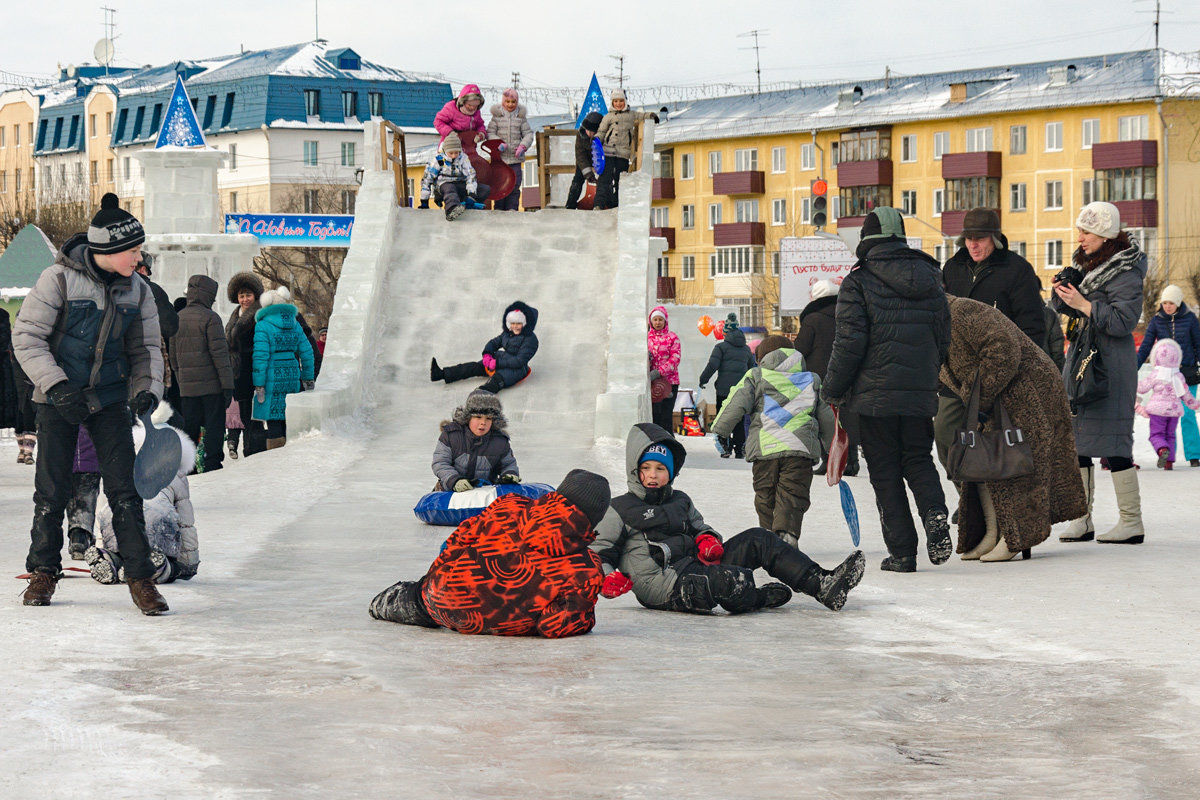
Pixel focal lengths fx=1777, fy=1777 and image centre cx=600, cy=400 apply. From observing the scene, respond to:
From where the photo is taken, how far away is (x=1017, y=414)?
9.02m

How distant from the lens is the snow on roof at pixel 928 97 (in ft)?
225

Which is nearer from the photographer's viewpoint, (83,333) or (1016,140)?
(83,333)

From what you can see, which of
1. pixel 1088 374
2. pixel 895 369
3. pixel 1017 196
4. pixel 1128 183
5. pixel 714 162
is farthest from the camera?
pixel 714 162

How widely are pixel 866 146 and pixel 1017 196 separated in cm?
674

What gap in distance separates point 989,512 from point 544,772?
17.0 feet

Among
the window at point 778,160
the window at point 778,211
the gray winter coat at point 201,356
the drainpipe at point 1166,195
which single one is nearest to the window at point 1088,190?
the drainpipe at point 1166,195

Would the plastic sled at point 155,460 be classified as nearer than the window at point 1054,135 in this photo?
Yes

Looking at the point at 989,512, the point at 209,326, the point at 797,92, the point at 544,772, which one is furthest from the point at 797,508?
the point at 797,92

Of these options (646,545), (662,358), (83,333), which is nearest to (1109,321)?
(646,545)

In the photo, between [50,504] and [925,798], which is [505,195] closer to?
[50,504]

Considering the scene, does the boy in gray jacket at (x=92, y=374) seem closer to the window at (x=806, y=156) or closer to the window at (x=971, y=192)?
the window at (x=971, y=192)

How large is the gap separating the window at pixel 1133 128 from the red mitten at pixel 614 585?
64.7 m

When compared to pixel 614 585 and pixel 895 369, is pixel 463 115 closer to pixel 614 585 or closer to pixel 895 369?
pixel 895 369

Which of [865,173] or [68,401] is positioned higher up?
Answer: [865,173]
